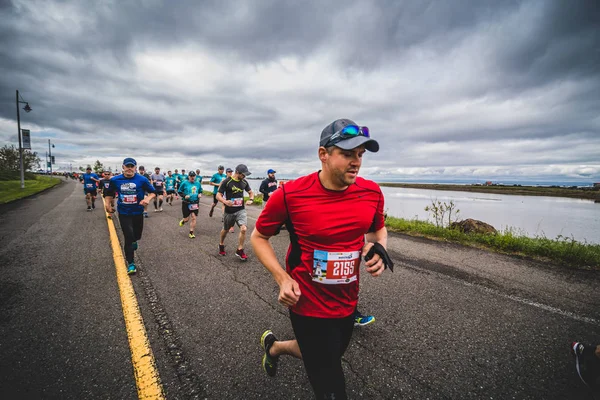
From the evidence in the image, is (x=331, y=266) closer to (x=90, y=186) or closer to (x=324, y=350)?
(x=324, y=350)

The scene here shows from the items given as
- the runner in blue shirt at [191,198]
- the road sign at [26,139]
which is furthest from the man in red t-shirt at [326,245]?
the road sign at [26,139]

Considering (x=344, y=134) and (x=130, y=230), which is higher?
(x=344, y=134)

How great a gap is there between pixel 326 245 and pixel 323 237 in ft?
0.23

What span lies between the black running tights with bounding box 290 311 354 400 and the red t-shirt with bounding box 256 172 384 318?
0.06m

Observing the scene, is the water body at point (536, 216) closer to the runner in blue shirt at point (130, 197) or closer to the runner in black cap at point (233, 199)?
the runner in black cap at point (233, 199)

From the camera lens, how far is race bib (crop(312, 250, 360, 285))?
167 centimetres

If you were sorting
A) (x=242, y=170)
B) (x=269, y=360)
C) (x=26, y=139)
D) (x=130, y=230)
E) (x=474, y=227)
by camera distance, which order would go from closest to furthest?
(x=269, y=360) < (x=130, y=230) < (x=242, y=170) < (x=474, y=227) < (x=26, y=139)

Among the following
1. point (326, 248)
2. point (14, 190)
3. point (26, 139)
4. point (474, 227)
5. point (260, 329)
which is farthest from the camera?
point (26, 139)

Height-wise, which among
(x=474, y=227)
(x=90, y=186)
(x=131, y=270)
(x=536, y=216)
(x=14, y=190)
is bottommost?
(x=536, y=216)

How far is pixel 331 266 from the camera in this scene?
1676 millimetres

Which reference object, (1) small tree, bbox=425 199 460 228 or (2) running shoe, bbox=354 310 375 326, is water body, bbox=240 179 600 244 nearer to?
(1) small tree, bbox=425 199 460 228

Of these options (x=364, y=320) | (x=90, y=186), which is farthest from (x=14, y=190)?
(x=364, y=320)

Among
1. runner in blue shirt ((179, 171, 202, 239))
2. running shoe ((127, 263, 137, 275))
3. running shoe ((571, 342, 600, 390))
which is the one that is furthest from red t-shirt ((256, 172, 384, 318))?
runner in blue shirt ((179, 171, 202, 239))

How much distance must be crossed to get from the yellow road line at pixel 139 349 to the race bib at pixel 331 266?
1.55m
